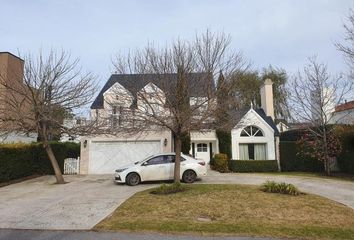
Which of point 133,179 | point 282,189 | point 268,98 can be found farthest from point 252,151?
point 282,189

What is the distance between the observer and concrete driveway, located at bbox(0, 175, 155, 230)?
945 centimetres

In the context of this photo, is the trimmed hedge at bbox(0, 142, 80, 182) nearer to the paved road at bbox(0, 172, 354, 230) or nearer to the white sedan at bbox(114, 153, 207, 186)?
the paved road at bbox(0, 172, 354, 230)

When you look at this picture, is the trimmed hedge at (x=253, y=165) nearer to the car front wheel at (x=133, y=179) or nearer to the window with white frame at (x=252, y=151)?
the window with white frame at (x=252, y=151)

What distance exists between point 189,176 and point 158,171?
1.55 meters

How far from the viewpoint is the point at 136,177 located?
17406 mm

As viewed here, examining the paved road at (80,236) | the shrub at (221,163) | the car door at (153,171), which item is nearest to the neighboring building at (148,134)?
the car door at (153,171)

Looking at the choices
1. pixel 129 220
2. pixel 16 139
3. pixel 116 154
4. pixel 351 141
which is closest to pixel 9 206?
pixel 129 220

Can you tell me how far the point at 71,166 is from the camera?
24.3 metres

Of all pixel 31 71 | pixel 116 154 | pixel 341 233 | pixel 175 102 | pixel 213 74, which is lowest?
pixel 341 233

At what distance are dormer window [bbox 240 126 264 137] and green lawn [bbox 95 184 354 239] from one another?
49.4 feet

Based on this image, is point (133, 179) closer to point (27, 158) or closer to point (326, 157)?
point (27, 158)

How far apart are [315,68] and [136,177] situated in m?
15.2

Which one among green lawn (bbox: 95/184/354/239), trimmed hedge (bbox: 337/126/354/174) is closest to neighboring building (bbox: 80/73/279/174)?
green lawn (bbox: 95/184/354/239)

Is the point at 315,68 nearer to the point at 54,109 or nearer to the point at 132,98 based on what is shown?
the point at 132,98
